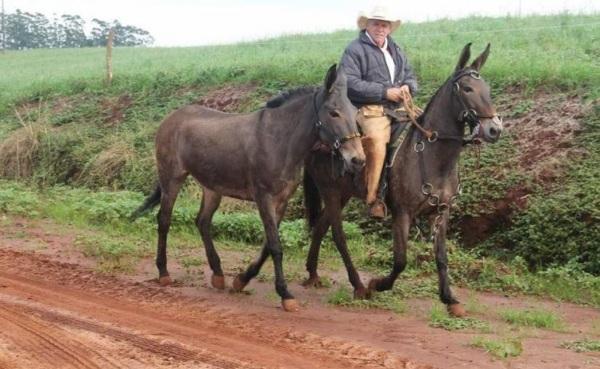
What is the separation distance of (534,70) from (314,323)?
26.0ft

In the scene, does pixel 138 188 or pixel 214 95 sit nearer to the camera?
pixel 138 188

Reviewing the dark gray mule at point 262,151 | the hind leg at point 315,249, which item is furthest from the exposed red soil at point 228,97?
the hind leg at point 315,249

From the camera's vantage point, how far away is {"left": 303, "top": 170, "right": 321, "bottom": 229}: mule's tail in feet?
32.4

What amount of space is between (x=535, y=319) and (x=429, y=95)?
713 cm

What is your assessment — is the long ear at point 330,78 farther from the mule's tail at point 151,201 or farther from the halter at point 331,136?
the mule's tail at point 151,201

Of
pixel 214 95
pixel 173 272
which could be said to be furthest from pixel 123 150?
pixel 173 272

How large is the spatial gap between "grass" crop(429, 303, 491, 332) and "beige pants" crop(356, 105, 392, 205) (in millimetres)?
1457

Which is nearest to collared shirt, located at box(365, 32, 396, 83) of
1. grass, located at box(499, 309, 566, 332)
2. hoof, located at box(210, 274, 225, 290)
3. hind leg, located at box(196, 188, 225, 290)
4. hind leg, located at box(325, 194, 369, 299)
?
hind leg, located at box(325, 194, 369, 299)

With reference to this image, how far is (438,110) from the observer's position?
28.0 feet

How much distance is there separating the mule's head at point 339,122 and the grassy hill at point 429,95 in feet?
12.4

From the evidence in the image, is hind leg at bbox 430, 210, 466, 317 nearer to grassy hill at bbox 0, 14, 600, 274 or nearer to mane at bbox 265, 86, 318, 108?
mane at bbox 265, 86, 318, 108

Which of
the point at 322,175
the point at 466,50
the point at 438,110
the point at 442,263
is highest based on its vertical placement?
the point at 466,50

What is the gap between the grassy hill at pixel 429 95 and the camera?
10.9 metres

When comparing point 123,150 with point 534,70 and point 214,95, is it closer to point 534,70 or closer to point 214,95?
point 214,95
